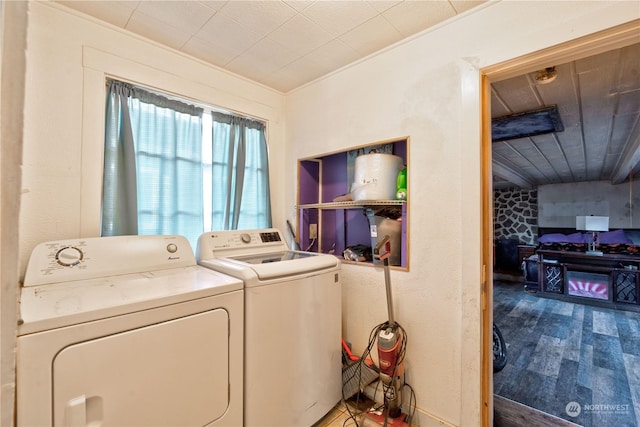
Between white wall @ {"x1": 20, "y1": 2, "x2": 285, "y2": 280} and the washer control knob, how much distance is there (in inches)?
9.0

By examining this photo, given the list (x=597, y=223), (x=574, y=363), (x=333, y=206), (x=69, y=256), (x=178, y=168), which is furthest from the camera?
(x=597, y=223)

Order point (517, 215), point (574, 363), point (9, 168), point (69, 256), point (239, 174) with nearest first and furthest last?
point (9, 168) → point (69, 256) → point (239, 174) → point (574, 363) → point (517, 215)

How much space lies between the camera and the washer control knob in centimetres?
137

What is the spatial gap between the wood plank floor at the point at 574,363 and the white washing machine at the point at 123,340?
233 centimetres

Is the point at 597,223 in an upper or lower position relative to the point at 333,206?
lower

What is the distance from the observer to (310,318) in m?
1.66

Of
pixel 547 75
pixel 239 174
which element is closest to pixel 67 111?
pixel 239 174

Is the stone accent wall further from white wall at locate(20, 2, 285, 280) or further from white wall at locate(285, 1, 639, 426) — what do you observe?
white wall at locate(20, 2, 285, 280)

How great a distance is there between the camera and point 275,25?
172 centimetres

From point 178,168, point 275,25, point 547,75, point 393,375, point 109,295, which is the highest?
point 275,25

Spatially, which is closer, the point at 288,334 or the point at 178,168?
the point at 288,334

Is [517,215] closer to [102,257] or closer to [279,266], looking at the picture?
[279,266]

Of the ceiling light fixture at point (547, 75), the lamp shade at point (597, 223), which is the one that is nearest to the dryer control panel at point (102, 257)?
the ceiling light fixture at point (547, 75)

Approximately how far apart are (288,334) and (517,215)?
8.77 m
